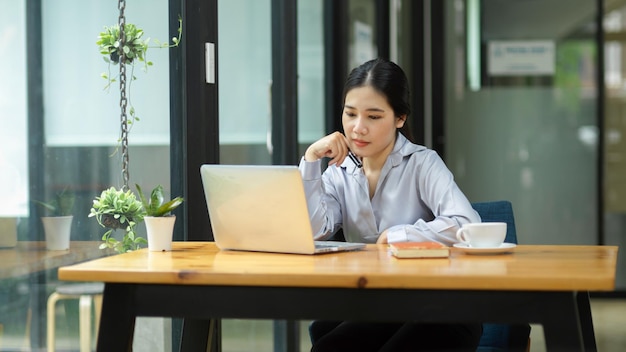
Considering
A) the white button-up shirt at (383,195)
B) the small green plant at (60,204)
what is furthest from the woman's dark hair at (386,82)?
the small green plant at (60,204)

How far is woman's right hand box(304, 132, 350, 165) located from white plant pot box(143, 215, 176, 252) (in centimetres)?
59

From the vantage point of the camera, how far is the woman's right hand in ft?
8.96

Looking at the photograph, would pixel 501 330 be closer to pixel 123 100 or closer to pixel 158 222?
pixel 158 222

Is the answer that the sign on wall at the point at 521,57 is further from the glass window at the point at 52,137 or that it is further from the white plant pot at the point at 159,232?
the white plant pot at the point at 159,232

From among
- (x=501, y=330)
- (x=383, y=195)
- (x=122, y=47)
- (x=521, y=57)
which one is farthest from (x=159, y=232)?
(x=521, y=57)

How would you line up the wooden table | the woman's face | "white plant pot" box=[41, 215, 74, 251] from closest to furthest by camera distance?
1. the wooden table
2. "white plant pot" box=[41, 215, 74, 251]
3. the woman's face

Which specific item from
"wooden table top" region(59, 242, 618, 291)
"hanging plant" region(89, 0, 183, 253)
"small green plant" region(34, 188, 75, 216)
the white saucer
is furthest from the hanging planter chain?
the white saucer

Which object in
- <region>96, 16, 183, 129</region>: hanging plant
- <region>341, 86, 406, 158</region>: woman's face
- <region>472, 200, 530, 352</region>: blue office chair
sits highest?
<region>96, 16, 183, 129</region>: hanging plant

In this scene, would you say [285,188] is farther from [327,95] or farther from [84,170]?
[327,95]

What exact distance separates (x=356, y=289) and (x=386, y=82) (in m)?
1.16

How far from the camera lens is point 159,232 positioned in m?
2.30

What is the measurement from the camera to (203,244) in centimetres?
250

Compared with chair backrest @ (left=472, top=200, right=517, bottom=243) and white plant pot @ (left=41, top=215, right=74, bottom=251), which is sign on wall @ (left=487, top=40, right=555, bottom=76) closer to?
chair backrest @ (left=472, top=200, right=517, bottom=243)

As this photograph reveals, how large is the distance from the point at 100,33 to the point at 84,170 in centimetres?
38
